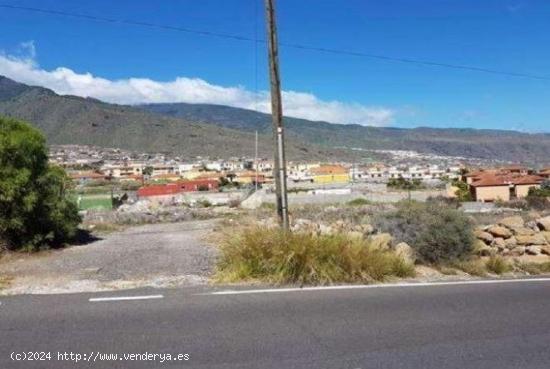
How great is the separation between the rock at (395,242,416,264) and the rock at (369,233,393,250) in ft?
0.76

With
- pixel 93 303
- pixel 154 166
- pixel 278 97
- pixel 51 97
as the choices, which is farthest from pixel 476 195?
pixel 51 97

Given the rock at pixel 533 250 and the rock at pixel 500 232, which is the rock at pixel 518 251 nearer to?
the rock at pixel 533 250

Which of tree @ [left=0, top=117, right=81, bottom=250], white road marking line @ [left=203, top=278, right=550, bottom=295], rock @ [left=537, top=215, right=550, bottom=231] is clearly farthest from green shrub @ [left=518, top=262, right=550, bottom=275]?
tree @ [left=0, top=117, right=81, bottom=250]

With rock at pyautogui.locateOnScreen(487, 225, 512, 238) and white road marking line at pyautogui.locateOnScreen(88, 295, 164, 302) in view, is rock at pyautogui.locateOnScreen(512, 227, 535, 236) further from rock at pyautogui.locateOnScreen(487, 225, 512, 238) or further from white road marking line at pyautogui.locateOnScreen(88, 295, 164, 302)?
Result: white road marking line at pyautogui.locateOnScreen(88, 295, 164, 302)

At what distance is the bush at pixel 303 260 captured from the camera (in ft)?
28.6

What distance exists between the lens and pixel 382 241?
1102 cm

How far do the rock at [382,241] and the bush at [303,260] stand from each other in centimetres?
52

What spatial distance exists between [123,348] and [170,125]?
156m

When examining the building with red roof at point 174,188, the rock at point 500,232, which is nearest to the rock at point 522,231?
the rock at point 500,232

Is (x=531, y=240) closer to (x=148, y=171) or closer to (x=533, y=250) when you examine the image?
(x=533, y=250)

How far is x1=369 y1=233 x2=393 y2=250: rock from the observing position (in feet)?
33.2

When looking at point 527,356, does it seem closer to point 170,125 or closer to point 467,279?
point 467,279

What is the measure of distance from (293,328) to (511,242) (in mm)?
10046

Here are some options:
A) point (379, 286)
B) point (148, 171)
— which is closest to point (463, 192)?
point (379, 286)
